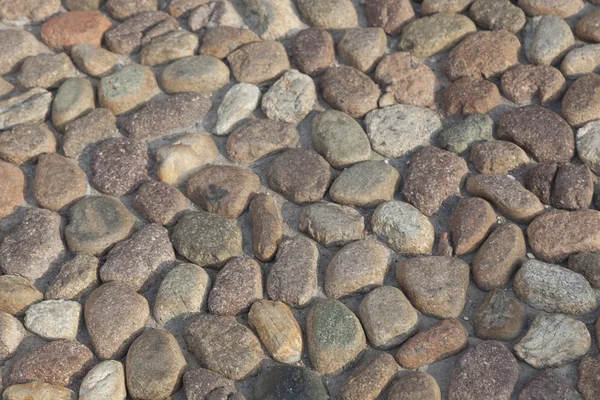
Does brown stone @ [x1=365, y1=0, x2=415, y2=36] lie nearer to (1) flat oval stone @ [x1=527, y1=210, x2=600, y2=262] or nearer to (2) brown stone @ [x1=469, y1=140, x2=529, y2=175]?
(2) brown stone @ [x1=469, y1=140, x2=529, y2=175]

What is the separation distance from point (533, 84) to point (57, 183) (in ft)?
6.25

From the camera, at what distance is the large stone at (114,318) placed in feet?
7.23

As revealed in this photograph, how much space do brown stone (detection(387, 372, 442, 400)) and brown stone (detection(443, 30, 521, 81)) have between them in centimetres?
134

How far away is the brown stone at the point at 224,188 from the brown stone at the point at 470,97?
837 millimetres

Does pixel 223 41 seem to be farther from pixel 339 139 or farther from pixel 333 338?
pixel 333 338

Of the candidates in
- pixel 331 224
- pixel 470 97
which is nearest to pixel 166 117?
pixel 331 224

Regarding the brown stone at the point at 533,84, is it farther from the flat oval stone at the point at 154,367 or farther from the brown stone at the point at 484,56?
the flat oval stone at the point at 154,367

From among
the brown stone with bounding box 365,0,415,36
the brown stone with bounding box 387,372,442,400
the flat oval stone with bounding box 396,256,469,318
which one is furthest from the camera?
the brown stone with bounding box 365,0,415,36

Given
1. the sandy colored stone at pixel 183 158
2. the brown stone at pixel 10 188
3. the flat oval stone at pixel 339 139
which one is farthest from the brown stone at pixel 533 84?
the brown stone at pixel 10 188

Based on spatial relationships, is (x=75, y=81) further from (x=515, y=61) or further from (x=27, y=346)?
(x=515, y=61)

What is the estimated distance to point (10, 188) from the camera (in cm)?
261

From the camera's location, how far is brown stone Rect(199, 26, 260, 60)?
2.99m

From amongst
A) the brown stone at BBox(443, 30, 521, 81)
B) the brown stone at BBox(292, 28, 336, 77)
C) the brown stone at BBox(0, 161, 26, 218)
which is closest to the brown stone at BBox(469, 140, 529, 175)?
the brown stone at BBox(443, 30, 521, 81)

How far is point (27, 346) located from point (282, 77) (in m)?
1.43
